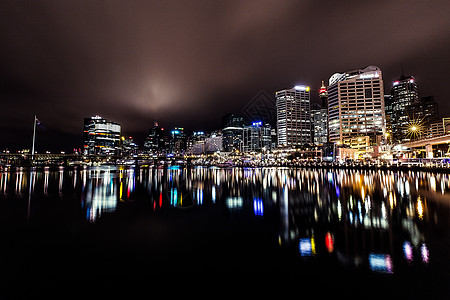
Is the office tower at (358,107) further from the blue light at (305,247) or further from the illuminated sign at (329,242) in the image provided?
the blue light at (305,247)

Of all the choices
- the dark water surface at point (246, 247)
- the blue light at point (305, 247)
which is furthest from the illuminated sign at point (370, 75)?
the blue light at point (305, 247)

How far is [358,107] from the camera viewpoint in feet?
494

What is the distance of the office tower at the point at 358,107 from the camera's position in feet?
479

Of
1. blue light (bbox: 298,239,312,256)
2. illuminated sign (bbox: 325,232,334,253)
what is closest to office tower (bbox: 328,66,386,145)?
illuminated sign (bbox: 325,232,334,253)

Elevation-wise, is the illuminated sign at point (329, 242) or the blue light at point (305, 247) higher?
the illuminated sign at point (329, 242)

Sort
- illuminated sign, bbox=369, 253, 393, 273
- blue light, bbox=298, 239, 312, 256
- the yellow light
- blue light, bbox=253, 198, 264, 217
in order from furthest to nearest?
blue light, bbox=253, 198, 264, 217, the yellow light, blue light, bbox=298, 239, 312, 256, illuminated sign, bbox=369, 253, 393, 273

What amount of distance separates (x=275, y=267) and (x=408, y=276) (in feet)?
13.2

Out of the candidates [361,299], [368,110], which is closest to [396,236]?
[361,299]

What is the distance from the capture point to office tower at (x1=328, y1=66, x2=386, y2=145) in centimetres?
14600

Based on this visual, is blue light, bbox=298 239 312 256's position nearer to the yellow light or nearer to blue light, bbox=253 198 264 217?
blue light, bbox=253 198 264 217

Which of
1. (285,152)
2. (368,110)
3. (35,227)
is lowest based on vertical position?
(35,227)

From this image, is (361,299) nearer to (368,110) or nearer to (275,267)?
(275,267)

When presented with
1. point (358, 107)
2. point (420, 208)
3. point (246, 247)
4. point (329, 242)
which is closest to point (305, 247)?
point (329, 242)

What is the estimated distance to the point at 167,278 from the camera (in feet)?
22.2
